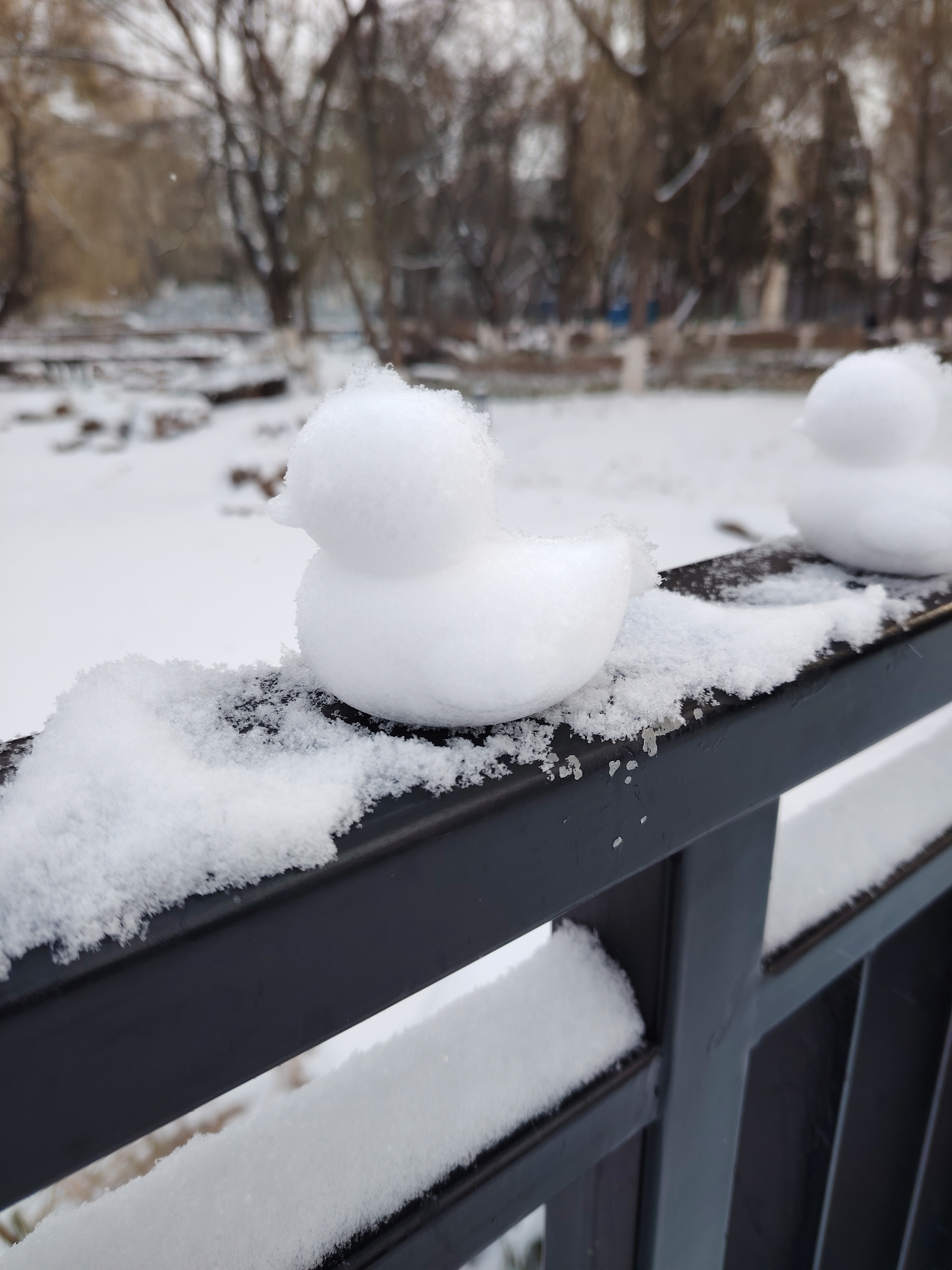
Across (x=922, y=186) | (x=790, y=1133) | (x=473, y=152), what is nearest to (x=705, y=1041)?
(x=790, y=1133)

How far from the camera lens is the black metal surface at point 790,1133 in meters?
0.78

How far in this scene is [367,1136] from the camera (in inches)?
17.3

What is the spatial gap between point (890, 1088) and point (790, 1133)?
144 mm

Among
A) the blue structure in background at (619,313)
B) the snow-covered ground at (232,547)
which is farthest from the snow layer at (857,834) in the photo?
the blue structure in background at (619,313)

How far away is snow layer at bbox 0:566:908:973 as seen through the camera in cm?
26

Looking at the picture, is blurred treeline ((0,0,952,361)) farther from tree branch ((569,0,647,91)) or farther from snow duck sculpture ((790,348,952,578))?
snow duck sculpture ((790,348,952,578))

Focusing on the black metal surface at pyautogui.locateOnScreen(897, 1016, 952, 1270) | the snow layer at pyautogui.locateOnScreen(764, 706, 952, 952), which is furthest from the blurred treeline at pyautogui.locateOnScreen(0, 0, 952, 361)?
the black metal surface at pyautogui.locateOnScreen(897, 1016, 952, 1270)

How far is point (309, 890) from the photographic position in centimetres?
28

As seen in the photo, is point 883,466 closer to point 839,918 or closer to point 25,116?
point 839,918

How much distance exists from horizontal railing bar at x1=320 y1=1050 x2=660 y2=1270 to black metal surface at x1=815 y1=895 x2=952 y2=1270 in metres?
0.41

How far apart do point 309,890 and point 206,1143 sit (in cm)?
27

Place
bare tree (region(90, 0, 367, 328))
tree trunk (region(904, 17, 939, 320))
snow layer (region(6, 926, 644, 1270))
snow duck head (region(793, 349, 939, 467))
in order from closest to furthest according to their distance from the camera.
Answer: snow layer (region(6, 926, 644, 1270))
snow duck head (region(793, 349, 939, 467))
bare tree (region(90, 0, 367, 328))
tree trunk (region(904, 17, 939, 320))

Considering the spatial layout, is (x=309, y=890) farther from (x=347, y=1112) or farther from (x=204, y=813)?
(x=347, y=1112)

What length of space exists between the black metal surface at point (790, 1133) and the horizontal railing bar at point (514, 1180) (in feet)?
1.13
